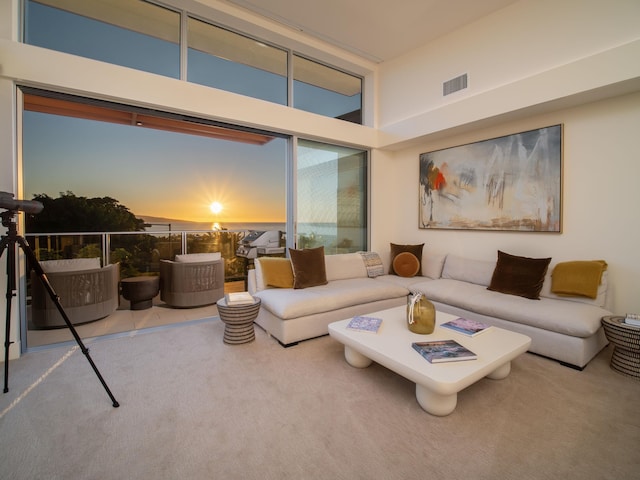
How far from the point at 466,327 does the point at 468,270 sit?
165cm

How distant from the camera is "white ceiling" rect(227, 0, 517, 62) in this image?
325cm

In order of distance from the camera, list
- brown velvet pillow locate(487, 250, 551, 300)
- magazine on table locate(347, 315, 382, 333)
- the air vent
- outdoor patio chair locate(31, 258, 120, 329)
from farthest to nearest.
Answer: the air vent < outdoor patio chair locate(31, 258, 120, 329) < brown velvet pillow locate(487, 250, 551, 300) < magazine on table locate(347, 315, 382, 333)

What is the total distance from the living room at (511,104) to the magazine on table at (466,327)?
1.42ft

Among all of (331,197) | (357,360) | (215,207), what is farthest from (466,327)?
(215,207)

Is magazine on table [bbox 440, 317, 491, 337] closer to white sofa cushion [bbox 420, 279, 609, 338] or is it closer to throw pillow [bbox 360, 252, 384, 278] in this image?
white sofa cushion [bbox 420, 279, 609, 338]

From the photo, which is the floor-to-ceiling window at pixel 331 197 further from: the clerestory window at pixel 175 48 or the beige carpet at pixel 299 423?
the beige carpet at pixel 299 423

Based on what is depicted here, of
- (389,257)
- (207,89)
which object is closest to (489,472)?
(389,257)

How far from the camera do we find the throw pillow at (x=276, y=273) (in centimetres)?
339

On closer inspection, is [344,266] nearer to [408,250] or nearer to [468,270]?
[408,250]

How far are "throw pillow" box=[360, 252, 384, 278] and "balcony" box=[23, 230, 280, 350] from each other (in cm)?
218

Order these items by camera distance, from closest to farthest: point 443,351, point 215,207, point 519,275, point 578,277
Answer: point 443,351 → point 578,277 → point 519,275 → point 215,207

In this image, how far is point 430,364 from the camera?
179 cm

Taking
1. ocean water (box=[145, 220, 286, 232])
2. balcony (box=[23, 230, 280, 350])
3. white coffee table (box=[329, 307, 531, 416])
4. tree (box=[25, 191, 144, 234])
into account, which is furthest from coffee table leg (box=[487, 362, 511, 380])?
tree (box=[25, 191, 144, 234])

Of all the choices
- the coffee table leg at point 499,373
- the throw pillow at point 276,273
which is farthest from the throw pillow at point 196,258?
the coffee table leg at point 499,373
